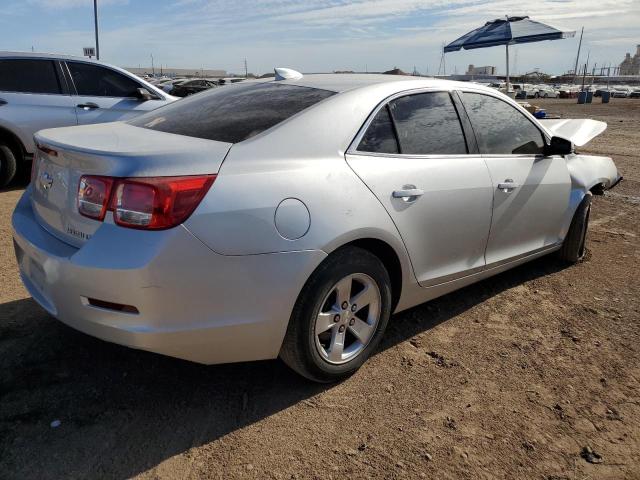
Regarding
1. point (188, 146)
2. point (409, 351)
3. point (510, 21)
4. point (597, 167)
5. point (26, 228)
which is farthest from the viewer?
point (510, 21)

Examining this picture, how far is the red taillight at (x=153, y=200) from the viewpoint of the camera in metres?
2.15

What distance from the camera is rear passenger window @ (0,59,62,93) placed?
6816 mm

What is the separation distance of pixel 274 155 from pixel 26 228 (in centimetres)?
134

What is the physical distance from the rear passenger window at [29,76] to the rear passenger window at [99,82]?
0.26m

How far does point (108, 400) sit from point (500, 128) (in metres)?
2.94

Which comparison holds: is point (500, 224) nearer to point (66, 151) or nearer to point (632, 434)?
point (632, 434)

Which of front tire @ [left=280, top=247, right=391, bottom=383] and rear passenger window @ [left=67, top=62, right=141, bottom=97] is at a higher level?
rear passenger window @ [left=67, top=62, right=141, bottom=97]

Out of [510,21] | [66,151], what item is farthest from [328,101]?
[510,21]

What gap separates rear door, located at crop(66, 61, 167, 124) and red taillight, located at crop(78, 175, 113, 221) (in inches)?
214

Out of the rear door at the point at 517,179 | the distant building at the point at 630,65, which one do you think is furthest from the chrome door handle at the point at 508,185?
the distant building at the point at 630,65

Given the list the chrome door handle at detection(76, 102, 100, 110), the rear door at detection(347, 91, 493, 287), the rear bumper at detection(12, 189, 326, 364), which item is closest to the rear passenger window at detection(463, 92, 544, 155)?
the rear door at detection(347, 91, 493, 287)

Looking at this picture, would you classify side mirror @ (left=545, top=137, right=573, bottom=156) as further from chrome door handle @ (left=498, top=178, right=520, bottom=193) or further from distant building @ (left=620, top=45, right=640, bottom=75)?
distant building @ (left=620, top=45, right=640, bottom=75)

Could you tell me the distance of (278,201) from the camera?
2.34 meters

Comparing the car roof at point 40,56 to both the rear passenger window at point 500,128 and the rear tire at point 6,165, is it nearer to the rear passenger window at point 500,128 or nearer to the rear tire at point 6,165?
the rear tire at point 6,165
